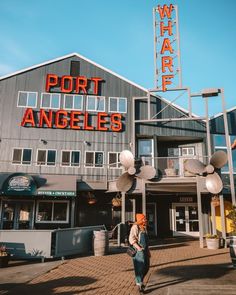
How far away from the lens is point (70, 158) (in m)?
20.8

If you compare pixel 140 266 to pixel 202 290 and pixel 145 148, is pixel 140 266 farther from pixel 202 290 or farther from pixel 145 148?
pixel 145 148

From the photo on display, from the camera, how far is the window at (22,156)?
20.4 metres

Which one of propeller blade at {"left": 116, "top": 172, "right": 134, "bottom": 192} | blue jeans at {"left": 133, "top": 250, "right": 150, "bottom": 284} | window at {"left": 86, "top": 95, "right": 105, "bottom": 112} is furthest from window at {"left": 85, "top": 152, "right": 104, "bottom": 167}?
blue jeans at {"left": 133, "top": 250, "right": 150, "bottom": 284}

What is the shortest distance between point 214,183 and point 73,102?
12.0 metres

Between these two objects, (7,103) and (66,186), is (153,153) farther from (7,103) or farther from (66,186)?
(7,103)

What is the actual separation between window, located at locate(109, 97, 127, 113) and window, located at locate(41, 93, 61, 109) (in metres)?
4.05

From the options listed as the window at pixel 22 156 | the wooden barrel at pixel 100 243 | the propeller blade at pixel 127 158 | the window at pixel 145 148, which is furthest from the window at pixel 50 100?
the wooden barrel at pixel 100 243

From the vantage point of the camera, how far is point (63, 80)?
2205 cm

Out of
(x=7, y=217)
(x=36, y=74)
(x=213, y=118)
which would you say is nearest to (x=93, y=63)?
(x=36, y=74)

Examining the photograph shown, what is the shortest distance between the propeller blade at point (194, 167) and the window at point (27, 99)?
40.3ft

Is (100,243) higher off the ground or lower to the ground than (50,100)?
lower

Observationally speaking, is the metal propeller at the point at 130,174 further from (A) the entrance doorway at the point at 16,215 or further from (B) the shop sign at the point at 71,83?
(B) the shop sign at the point at 71,83

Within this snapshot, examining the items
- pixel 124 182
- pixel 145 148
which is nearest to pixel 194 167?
pixel 124 182

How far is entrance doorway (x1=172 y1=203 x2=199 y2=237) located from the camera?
2170cm
